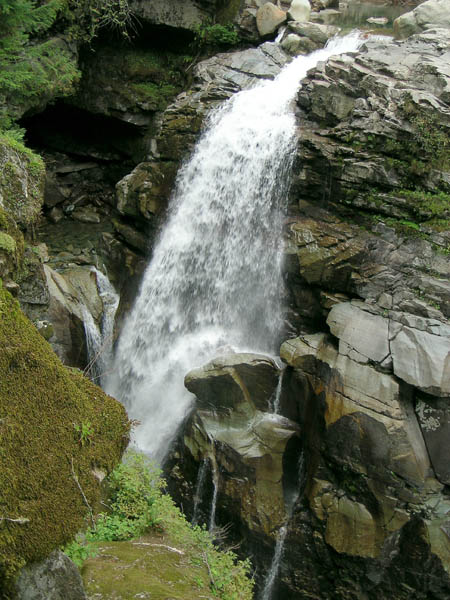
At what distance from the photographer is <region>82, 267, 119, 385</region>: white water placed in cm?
1047

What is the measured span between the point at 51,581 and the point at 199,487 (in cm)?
611

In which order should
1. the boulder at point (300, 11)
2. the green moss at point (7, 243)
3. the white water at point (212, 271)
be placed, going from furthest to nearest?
the boulder at point (300, 11) < the white water at point (212, 271) < the green moss at point (7, 243)

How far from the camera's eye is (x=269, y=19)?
45.1ft

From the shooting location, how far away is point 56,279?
1058cm

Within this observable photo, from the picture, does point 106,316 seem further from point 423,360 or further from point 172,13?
point 172,13

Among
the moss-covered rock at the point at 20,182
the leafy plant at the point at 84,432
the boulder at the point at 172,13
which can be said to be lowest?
the leafy plant at the point at 84,432

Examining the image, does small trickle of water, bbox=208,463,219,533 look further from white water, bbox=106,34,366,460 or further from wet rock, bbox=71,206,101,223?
Result: wet rock, bbox=71,206,101,223

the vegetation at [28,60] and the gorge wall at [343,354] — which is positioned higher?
the vegetation at [28,60]

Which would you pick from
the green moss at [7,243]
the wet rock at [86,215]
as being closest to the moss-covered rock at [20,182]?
the green moss at [7,243]

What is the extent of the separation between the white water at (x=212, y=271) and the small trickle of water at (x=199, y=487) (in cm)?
98

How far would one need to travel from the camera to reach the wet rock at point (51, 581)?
8.55 feet

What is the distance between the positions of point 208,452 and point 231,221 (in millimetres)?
4567

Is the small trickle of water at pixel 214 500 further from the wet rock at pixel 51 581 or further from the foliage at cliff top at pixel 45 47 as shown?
the foliage at cliff top at pixel 45 47

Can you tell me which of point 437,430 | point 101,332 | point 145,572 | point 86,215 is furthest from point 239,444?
point 86,215
